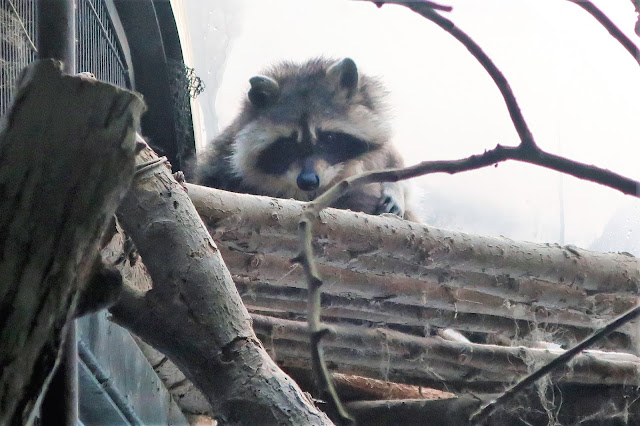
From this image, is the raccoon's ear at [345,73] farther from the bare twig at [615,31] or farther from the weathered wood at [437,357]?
the bare twig at [615,31]

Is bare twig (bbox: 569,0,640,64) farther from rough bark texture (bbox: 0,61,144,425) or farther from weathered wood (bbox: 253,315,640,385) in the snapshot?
weathered wood (bbox: 253,315,640,385)

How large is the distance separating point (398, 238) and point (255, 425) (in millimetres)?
729

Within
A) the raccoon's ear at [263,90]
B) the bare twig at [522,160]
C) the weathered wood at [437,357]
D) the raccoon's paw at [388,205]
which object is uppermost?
the raccoon's ear at [263,90]

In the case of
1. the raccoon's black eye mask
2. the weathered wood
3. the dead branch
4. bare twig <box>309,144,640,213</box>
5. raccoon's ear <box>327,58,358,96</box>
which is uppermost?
raccoon's ear <box>327,58,358,96</box>

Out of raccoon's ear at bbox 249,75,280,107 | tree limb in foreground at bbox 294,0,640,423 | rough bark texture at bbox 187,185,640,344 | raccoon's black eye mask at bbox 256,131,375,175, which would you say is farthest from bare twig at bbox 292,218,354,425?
raccoon's ear at bbox 249,75,280,107

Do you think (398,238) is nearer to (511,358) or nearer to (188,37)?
(511,358)

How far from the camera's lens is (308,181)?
177 cm

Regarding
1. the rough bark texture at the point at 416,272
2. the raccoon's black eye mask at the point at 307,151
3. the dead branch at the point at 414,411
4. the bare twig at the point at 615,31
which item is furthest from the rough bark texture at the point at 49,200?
the raccoon's black eye mask at the point at 307,151

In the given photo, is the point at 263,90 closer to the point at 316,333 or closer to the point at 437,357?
the point at 437,357

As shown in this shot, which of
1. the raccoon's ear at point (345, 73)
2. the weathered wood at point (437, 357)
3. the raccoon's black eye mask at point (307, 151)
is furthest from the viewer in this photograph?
the raccoon's ear at point (345, 73)

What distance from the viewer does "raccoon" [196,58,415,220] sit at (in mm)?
1925

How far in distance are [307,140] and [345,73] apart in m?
0.26

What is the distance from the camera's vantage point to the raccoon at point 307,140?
192 centimetres

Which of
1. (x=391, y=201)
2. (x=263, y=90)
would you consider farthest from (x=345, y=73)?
(x=391, y=201)
